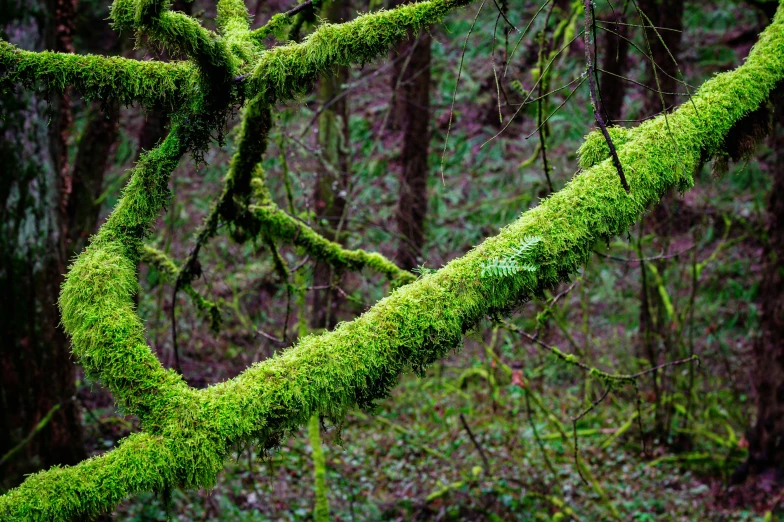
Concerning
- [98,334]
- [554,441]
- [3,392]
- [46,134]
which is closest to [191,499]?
[3,392]

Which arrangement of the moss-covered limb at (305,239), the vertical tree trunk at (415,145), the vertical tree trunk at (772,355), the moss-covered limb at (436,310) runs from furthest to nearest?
1. the vertical tree trunk at (415,145)
2. the vertical tree trunk at (772,355)
3. the moss-covered limb at (305,239)
4. the moss-covered limb at (436,310)

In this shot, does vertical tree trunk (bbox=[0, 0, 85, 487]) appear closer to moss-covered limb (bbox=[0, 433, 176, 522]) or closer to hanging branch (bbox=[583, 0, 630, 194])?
moss-covered limb (bbox=[0, 433, 176, 522])

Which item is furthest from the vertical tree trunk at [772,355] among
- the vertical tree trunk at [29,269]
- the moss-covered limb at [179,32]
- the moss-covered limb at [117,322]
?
the vertical tree trunk at [29,269]

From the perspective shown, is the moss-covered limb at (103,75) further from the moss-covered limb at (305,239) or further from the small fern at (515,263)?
the moss-covered limb at (305,239)

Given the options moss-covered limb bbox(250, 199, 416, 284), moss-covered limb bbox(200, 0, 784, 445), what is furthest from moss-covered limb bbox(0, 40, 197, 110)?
moss-covered limb bbox(250, 199, 416, 284)

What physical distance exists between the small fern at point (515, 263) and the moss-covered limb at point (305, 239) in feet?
6.90

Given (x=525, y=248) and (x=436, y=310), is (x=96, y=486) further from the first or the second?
(x=525, y=248)

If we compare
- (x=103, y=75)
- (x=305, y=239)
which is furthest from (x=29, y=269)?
(x=103, y=75)

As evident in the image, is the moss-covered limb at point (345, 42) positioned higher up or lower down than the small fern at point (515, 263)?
higher up

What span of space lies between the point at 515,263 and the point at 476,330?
267 mm

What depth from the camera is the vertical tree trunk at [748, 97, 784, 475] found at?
6.36 meters

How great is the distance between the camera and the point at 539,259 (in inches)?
71.7

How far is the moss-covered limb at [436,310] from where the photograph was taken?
164 centimetres

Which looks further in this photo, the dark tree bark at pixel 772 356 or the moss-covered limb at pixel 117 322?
the dark tree bark at pixel 772 356
